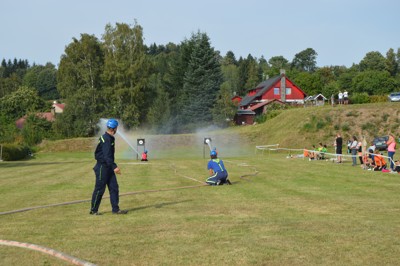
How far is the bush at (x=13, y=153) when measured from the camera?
159ft

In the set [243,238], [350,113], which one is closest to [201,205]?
[243,238]

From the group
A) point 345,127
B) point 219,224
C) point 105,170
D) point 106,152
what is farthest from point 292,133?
point 219,224

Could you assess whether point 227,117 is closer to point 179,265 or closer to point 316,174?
point 316,174

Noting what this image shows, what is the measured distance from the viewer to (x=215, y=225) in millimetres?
10758

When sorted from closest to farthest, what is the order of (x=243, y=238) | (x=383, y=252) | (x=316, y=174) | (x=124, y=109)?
(x=383, y=252)
(x=243, y=238)
(x=316, y=174)
(x=124, y=109)

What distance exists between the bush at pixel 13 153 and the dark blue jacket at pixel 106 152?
128 feet

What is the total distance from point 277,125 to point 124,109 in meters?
23.5

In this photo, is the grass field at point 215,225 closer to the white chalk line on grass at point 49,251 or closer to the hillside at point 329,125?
the white chalk line on grass at point 49,251

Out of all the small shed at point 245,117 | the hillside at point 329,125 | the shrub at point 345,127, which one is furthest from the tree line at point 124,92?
the small shed at point 245,117

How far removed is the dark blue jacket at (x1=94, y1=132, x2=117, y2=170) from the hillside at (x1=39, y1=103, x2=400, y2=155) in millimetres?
42109

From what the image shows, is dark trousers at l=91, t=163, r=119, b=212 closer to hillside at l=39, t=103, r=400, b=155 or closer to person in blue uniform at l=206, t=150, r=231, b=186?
person in blue uniform at l=206, t=150, r=231, b=186

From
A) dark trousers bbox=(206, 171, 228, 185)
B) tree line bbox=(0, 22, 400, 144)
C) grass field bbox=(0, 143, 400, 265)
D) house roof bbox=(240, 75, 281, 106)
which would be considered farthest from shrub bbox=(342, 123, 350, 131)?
house roof bbox=(240, 75, 281, 106)

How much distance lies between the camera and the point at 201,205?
14.2 m

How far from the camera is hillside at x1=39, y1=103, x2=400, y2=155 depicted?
60750mm
